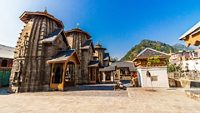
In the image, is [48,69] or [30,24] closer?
[48,69]

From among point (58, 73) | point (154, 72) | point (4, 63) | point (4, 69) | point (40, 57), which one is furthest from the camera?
point (4, 63)

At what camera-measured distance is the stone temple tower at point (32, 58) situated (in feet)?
43.0

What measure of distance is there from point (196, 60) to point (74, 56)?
125ft

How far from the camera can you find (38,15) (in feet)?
50.4

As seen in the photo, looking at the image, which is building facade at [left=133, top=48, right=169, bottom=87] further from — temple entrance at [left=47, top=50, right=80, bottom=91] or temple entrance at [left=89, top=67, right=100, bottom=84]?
temple entrance at [left=89, top=67, right=100, bottom=84]

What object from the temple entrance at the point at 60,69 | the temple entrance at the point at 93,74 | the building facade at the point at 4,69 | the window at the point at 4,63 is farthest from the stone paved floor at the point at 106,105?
the temple entrance at the point at 93,74

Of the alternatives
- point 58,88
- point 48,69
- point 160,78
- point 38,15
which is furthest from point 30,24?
point 160,78

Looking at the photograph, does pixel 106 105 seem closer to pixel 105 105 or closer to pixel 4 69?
pixel 105 105

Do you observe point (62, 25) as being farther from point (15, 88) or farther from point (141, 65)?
point (141, 65)

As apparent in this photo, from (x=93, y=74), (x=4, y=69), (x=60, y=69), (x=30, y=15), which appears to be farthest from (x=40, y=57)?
(x=93, y=74)

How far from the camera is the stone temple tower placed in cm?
1309

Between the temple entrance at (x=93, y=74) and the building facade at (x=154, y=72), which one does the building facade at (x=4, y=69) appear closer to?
the temple entrance at (x=93, y=74)

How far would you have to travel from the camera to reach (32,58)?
45.3 ft

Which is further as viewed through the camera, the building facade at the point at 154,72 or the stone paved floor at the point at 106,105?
the building facade at the point at 154,72
